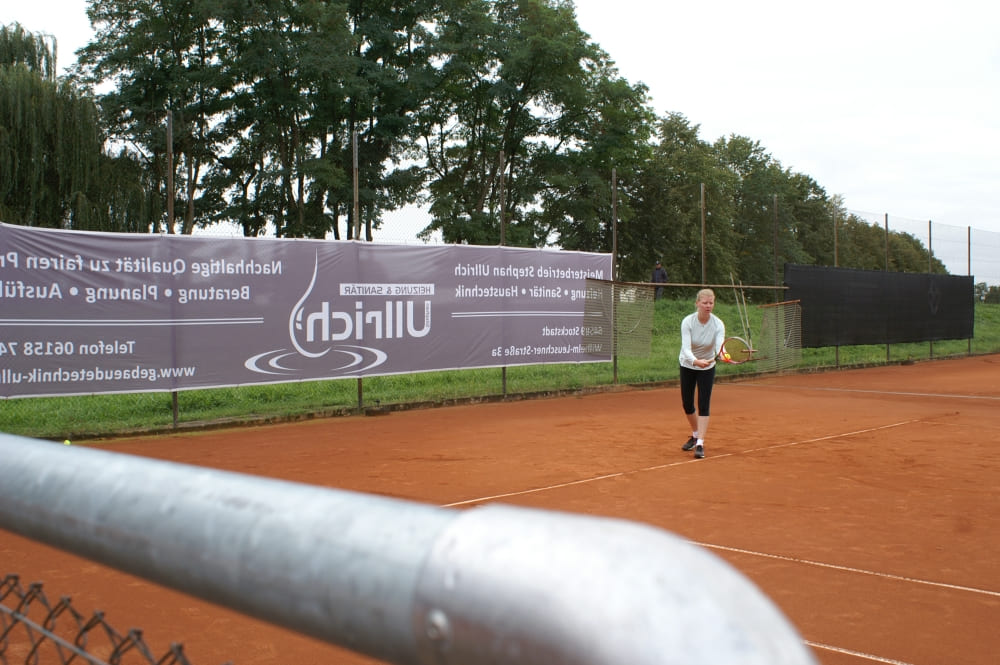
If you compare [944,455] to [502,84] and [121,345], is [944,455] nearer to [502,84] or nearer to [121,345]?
[121,345]

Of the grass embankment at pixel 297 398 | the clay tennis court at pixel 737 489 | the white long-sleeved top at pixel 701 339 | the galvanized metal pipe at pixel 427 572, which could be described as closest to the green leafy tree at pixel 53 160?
the grass embankment at pixel 297 398

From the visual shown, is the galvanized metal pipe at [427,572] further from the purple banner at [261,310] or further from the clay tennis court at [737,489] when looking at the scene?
the purple banner at [261,310]

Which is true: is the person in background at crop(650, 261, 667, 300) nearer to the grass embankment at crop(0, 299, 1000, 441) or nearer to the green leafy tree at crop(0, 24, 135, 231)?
the grass embankment at crop(0, 299, 1000, 441)

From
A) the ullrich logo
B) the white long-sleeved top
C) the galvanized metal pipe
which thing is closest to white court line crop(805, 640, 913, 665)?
the galvanized metal pipe

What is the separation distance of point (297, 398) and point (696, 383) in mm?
7403

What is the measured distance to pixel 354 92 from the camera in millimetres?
32500

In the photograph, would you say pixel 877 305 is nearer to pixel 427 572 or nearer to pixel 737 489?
pixel 737 489

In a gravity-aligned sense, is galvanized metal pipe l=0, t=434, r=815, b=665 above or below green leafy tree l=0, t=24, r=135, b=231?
below

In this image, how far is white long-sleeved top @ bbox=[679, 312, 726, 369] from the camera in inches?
342

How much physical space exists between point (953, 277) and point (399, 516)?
25.3 m

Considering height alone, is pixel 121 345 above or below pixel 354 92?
below

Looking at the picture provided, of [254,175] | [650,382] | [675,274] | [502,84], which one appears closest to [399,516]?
[650,382]

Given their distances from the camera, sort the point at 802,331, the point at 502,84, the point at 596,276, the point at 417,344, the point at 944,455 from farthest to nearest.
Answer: the point at 502,84
the point at 802,331
the point at 596,276
the point at 417,344
the point at 944,455

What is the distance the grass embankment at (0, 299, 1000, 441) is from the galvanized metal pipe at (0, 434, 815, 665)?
395 inches
